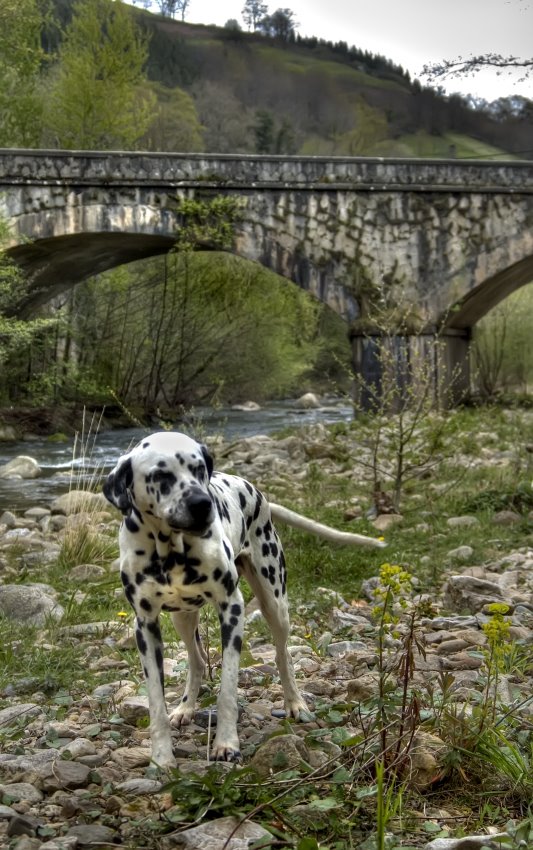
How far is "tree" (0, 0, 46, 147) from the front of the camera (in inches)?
1132

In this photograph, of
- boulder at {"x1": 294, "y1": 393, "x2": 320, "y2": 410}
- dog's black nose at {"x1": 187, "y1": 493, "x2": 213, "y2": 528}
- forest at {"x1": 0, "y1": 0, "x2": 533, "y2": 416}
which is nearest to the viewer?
dog's black nose at {"x1": 187, "y1": 493, "x2": 213, "y2": 528}

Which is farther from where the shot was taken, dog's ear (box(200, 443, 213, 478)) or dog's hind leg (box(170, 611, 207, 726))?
dog's hind leg (box(170, 611, 207, 726))

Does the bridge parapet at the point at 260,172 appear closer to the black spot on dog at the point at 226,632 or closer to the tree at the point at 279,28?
the black spot on dog at the point at 226,632

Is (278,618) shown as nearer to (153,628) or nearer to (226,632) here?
(226,632)

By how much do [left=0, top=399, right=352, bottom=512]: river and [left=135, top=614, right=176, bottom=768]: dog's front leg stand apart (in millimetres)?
3853

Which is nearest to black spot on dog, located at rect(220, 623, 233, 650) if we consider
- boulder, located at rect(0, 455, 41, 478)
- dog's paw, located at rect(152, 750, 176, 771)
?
dog's paw, located at rect(152, 750, 176, 771)

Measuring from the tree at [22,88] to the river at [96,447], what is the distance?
394 inches

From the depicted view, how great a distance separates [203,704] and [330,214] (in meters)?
17.0

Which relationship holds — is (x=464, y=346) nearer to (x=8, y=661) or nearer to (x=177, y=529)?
(x=8, y=661)

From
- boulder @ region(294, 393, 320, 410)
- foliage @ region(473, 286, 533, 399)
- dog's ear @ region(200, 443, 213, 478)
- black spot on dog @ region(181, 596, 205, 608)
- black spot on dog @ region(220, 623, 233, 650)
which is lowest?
boulder @ region(294, 393, 320, 410)

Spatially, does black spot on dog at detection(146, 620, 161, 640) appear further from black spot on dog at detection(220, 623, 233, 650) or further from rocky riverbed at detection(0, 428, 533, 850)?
rocky riverbed at detection(0, 428, 533, 850)

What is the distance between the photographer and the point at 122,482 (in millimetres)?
3520

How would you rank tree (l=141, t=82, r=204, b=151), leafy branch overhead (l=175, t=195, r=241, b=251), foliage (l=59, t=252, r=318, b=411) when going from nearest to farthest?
1. leafy branch overhead (l=175, t=195, r=241, b=251)
2. foliage (l=59, t=252, r=318, b=411)
3. tree (l=141, t=82, r=204, b=151)

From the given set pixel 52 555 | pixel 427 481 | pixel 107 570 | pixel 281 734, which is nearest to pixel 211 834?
pixel 281 734
